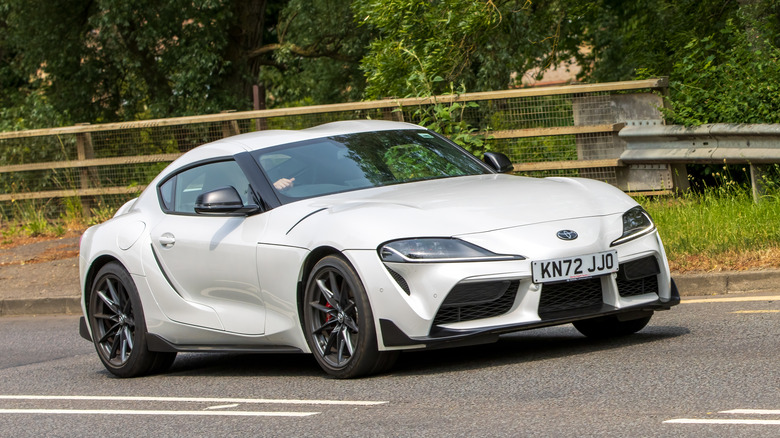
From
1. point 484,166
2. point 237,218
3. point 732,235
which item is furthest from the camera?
point 732,235

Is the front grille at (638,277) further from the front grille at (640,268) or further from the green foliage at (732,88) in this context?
the green foliage at (732,88)

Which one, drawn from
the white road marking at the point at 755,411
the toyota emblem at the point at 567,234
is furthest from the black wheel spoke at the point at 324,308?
the white road marking at the point at 755,411

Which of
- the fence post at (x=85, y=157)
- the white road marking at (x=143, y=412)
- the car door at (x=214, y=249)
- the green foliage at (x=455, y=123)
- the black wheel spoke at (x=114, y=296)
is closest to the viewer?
the white road marking at (x=143, y=412)

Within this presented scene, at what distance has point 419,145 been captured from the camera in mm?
8023

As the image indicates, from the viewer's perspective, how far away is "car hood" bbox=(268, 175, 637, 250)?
636 centimetres

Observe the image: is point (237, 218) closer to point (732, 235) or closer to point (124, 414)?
point (124, 414)

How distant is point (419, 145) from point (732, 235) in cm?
313

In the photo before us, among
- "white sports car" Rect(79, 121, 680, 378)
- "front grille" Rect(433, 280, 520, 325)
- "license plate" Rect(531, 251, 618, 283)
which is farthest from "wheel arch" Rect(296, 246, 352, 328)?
"license plate" Rect(531, 251, 618, 283)

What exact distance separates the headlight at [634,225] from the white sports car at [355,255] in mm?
14

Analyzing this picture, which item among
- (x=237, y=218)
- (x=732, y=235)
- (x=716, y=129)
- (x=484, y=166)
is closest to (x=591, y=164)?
(x=716, y=129)

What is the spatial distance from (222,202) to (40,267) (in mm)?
8216

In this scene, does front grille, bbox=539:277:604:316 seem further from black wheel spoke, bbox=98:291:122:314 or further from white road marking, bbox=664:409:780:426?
black wheel spoke, bbox=98:291:122:314

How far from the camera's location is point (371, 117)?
48.6 ft

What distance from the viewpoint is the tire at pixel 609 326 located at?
725 centimetres
